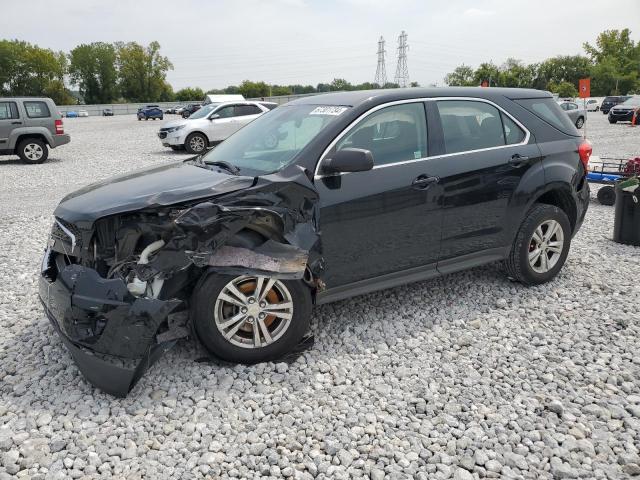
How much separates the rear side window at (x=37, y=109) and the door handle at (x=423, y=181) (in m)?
14.6

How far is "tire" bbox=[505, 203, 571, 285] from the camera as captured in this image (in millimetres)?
4766

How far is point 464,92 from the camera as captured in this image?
15.1ft

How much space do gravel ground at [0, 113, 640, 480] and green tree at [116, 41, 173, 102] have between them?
114m

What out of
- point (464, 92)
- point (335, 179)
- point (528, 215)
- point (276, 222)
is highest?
point (464, 92)

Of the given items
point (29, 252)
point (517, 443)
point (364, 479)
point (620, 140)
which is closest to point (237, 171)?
point (364, 479)

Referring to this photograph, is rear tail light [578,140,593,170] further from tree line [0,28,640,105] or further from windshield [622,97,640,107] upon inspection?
tree line [0,28,640,105]

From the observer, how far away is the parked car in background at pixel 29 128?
1487 cm

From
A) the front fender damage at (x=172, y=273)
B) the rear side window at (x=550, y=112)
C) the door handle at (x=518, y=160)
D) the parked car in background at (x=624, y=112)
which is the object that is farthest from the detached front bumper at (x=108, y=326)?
the parked car in background at (x=624, y=112)

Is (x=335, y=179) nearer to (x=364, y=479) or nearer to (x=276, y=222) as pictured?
(x=276, y=222)

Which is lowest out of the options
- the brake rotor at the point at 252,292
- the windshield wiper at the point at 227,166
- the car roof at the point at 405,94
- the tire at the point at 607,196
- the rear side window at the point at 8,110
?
the tire at the point at 607,196

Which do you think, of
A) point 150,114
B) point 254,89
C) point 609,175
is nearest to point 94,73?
point 254,89

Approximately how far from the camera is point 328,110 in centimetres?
417

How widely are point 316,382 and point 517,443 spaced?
1258 millimetres

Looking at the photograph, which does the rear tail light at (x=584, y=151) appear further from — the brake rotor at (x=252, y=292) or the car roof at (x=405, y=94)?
the brake rotor at (x=252, y=292)
